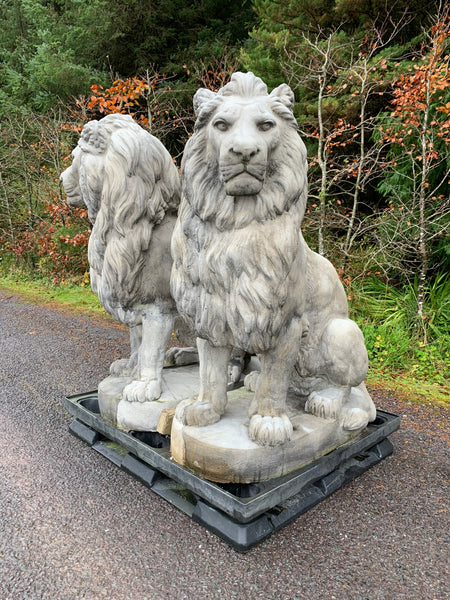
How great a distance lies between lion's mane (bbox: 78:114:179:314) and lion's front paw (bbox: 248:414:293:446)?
884mm

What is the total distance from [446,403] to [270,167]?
8.56ft

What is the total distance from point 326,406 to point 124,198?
1.35m

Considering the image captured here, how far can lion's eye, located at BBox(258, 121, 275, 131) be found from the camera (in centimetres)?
150

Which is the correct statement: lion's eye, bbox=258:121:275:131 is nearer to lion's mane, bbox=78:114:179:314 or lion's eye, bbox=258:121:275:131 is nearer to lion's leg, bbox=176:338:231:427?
lion's mane, bbox=78:114:179:314

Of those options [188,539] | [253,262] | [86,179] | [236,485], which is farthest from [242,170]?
[188,539]

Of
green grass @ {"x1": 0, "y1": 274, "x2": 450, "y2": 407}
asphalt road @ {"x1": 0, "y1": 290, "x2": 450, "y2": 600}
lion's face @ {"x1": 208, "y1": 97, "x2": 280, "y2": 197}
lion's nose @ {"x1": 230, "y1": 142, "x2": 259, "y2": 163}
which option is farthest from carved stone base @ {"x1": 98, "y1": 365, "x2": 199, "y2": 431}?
green grass @ {"x1": 0, "y1": 274, "x2": 450, "y2": 407}

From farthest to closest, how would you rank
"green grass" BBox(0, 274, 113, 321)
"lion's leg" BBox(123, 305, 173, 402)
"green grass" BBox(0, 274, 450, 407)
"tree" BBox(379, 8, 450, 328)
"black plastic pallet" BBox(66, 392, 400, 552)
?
"green grass" BBox(0, 274, 113, 321) → "tree" BBox(379, 8, 450, 328) → "green grass" BBox(0, 274, 450, 407) → "lion's leg" BBox(123, 305, 173, 402) → "black plastic pallet" BBox(66, 392, 400, 552)

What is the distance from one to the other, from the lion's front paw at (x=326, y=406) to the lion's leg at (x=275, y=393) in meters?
0.26

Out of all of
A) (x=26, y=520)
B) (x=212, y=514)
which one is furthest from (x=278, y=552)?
(x=26, y=520)

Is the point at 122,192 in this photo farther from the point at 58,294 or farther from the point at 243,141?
the point at 58,294

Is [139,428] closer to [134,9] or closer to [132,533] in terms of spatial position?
[132,533]

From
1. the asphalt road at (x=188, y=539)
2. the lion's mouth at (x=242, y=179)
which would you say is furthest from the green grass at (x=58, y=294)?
the lion's mouth at (x=242, y=179)

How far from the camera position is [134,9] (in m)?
7.75

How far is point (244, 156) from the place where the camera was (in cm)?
145
